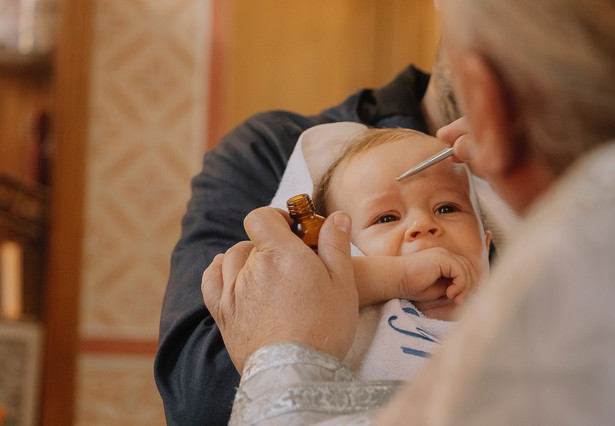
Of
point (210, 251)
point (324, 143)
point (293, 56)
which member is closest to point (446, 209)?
point (324, 143)

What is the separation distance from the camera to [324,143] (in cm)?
77

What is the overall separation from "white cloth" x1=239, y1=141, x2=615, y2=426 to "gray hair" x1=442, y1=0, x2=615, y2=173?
0.05 metres

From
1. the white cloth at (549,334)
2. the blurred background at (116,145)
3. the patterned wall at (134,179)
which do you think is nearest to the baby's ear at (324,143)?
the white cloth at (549,334)

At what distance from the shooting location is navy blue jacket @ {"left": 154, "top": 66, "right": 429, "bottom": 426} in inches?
27.1

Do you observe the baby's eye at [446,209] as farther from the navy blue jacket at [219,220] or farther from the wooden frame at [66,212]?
the wooden frame at [66,212]

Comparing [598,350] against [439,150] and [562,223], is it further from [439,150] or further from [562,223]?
[439,150]

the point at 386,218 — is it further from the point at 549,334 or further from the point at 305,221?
the point at 549,334

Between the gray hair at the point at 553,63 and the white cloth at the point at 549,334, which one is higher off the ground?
the gray hair at the point at 553,63

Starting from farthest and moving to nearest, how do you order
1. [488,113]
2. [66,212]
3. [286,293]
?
[66,212], [286,293], [488,113]

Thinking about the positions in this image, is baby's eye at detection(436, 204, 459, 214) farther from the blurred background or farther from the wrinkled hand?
the blurred background

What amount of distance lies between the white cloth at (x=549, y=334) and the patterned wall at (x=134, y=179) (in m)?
1.89

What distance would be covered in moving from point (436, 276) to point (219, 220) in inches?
11.2

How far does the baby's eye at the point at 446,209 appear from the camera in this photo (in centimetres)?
72

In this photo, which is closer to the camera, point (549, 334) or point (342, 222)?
point (549, 334)
